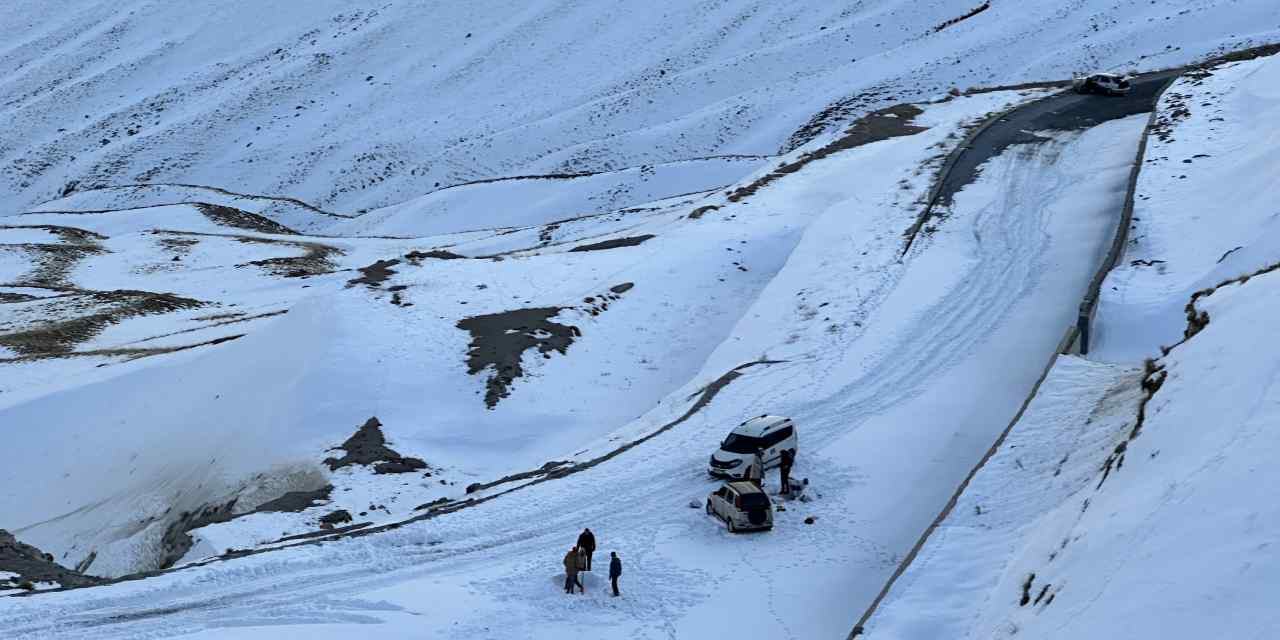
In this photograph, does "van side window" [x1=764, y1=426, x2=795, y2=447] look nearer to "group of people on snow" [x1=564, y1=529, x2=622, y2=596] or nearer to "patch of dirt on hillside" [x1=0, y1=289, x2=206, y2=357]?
"group of people on snow" [x1=564, y1=529, x2=622, y2=596]

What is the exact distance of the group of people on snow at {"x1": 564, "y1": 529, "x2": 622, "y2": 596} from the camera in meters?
18.8

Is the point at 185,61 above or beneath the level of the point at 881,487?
above

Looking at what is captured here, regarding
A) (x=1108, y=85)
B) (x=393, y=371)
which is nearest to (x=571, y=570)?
(x=393, y=371)

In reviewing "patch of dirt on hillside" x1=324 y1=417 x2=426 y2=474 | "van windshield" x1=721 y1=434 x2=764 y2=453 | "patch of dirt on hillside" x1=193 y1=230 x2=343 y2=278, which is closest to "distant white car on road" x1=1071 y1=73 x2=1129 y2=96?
"patch of dirt on hillside" x1=193 y1=230 x2=343 y2=278

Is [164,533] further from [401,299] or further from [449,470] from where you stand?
[401,299]

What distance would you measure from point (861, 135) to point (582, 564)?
1397 inches

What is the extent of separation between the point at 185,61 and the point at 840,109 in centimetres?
5612

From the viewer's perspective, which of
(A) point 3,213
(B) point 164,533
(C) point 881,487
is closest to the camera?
(C) point 881,487

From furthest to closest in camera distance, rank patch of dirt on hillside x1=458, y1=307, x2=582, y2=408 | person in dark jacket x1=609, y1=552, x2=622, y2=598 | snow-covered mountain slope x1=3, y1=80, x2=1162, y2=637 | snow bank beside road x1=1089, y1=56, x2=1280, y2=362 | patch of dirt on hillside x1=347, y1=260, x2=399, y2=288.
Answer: patch of dirt on hillside x1=347, y1=260, x2=399, y2=288 → patch of dirt on hillside x1=458, y1=307, x2=582, y2=408 → snow bank beside road x1=1089, y1=56, x2=1280, y2=362 → person in dark jacket x1=609, y1=552, x2=622, y2=598 → snow-covered mountain slope x1=3, y1=80, x2=1162, y2=637

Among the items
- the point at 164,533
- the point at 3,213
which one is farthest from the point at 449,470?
the point at 3,213

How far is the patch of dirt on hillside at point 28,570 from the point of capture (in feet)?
63.2

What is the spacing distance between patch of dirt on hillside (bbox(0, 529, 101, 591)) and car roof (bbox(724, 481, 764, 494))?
1114cm

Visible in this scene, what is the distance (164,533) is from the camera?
25.0 metres

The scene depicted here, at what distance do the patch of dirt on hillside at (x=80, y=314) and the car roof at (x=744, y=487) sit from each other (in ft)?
87.0
